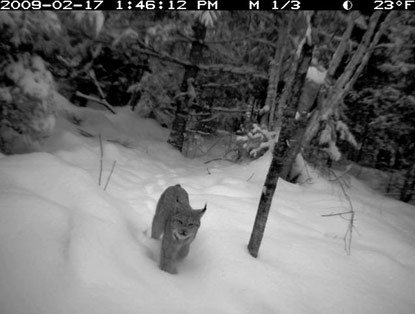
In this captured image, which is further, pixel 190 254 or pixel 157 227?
pixel 157 227

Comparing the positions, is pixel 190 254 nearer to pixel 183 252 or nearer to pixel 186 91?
pixel 183 252

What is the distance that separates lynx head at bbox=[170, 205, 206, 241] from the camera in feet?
12.4

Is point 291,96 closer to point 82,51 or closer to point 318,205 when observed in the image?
point 318,205

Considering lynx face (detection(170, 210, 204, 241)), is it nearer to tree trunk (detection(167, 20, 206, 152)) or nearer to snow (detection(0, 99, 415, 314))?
snow (detection(0, 99, 415, 314))

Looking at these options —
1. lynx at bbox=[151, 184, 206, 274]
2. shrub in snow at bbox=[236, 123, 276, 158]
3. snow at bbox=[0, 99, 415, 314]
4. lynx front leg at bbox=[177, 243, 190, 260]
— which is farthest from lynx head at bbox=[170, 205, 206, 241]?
shrub in snow at bbox=[236, 123, 276, 158]

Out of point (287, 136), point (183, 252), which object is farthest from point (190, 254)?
point (287, 136)

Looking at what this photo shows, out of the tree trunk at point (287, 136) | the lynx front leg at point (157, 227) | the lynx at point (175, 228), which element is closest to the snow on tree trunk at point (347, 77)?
the tree trunk at point (287, 136)

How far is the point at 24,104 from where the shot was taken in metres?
6.11

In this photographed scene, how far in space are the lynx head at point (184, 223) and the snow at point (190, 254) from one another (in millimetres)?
458

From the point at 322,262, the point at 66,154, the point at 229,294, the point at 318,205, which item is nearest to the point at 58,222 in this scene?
the point at 229,294

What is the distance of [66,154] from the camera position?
7121mm

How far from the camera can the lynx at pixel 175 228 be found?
3719 mm

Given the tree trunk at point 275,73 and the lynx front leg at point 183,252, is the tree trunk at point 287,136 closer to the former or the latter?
the lynx front leg at point 183,252

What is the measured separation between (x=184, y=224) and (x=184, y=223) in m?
0.01
